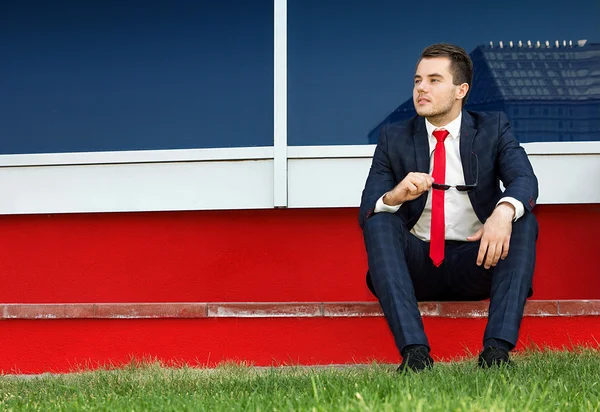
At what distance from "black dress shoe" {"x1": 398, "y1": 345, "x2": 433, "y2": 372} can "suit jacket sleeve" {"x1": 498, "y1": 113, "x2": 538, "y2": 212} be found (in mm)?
683

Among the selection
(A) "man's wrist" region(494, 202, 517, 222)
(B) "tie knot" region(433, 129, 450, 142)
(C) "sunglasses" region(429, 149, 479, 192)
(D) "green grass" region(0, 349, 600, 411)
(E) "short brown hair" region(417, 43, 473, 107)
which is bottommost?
(D) "green grass" region(0, 349, 600, 411)

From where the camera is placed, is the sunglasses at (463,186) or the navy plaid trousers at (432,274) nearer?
the navy plaid trousers at (432,274)

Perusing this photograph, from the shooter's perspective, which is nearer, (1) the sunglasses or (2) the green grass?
(2) the green grass

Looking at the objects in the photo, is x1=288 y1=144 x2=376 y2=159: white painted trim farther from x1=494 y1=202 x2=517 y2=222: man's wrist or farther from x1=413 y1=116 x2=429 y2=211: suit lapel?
x1=494 y1=202 x2=517 y2=222: man's wrist

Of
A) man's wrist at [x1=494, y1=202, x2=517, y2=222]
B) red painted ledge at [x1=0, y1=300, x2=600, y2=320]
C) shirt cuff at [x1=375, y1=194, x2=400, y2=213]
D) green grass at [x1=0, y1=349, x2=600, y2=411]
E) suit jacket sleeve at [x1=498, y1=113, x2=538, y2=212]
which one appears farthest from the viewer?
red painted ledge at [x1=0, y1=300, x2=600, y2=320]

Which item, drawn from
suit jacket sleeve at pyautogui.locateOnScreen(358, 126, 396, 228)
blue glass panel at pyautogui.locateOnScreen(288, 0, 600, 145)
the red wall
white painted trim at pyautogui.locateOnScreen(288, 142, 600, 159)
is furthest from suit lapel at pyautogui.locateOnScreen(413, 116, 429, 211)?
blue glass panel at pyautogui.locateOnScreen(288, 0, 600, 145)

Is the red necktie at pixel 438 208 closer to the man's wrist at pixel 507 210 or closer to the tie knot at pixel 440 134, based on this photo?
the tie knot at pixel 440 134

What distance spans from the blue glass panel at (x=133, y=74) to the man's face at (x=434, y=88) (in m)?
1.95

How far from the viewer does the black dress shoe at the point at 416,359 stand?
118 inches

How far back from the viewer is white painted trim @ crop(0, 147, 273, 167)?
4.95 m

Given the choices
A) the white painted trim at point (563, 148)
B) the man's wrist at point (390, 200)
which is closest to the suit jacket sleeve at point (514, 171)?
the man's wrist at point (390, 200)

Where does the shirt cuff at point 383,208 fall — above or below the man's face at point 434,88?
below

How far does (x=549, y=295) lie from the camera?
4812 millimetres

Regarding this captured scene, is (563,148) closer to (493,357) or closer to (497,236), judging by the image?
(497,236)
